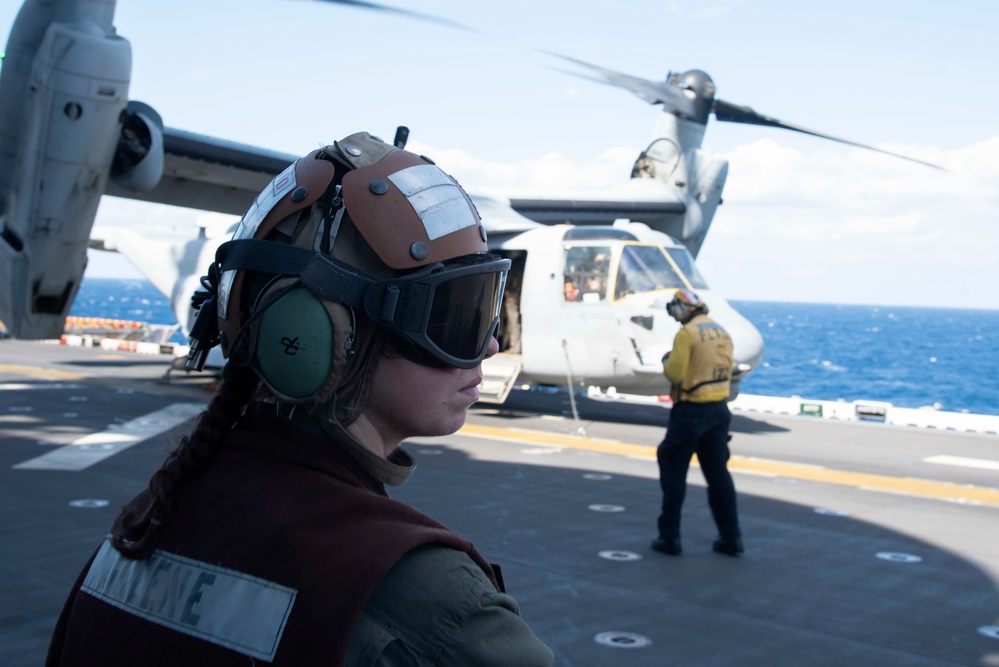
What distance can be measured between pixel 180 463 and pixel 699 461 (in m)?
6.18

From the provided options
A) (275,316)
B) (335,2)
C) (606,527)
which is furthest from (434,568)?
(335,2)

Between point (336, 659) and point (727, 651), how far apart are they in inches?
170

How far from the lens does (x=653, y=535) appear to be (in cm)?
764

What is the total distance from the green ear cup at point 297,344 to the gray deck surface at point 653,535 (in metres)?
0.40

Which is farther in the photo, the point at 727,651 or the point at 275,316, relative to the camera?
the point at 727,651

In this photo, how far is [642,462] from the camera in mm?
11188

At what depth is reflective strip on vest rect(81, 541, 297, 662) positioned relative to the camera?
1301 millimetres

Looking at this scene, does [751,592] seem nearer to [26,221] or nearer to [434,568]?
[434,568]

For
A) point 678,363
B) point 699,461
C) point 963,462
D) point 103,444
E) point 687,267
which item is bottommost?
point 103,444

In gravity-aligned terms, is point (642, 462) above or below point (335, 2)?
below

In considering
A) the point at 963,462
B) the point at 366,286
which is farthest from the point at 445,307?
the point at 963,462

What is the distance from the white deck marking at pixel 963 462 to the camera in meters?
11.8

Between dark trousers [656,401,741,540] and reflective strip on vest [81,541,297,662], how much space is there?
5.99m

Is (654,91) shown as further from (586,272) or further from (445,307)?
(445,307)
